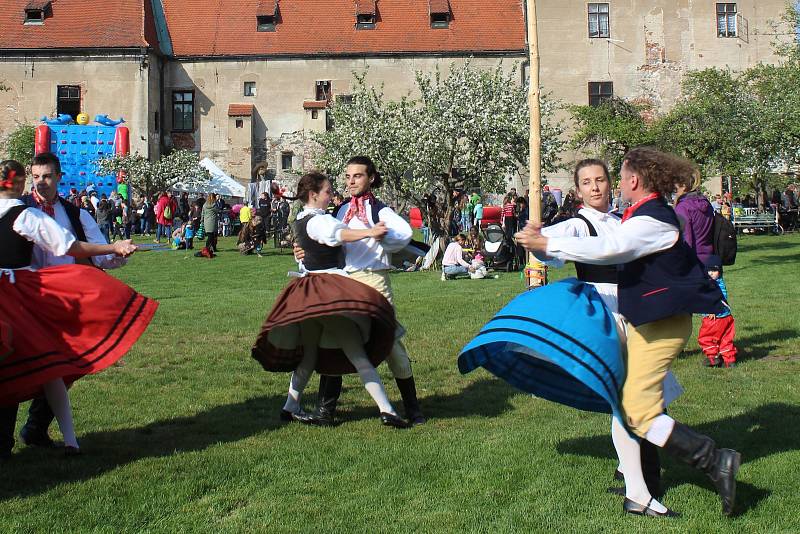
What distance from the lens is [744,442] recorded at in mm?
6105

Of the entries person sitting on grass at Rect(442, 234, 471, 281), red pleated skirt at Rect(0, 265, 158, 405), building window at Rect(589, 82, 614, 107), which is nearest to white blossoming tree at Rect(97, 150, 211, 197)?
building window at Rect(589, 82, 614, 107)

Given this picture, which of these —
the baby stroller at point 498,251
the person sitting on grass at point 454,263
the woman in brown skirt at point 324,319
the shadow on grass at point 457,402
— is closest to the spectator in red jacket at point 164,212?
the baby stroller at point 498,251

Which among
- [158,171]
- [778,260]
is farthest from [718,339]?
[158,171]

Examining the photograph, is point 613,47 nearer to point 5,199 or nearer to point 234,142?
point 234,142

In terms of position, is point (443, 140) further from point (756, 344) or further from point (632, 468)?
point (632, 468)

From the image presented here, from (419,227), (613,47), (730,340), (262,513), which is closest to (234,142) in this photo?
(419,227)

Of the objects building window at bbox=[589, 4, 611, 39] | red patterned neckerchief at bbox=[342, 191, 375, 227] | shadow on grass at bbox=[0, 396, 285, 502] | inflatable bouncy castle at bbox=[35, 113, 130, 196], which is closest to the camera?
shadow on grass at bbox=[0, 396, 285, 502]

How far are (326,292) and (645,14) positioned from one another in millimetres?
41994

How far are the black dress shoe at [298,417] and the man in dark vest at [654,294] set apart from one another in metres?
2.69

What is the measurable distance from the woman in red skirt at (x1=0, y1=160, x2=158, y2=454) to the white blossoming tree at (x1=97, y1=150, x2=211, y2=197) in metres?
32.8

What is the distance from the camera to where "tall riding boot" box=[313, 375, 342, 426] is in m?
6.86

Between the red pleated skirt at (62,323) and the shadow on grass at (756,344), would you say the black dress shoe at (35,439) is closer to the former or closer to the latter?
the red pleated skirt at (62,323)

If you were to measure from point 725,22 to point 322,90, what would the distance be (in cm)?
1961

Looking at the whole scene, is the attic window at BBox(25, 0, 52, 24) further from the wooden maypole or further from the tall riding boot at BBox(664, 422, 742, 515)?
the tall riding boot at BBox(664, 422, 742, 515)
